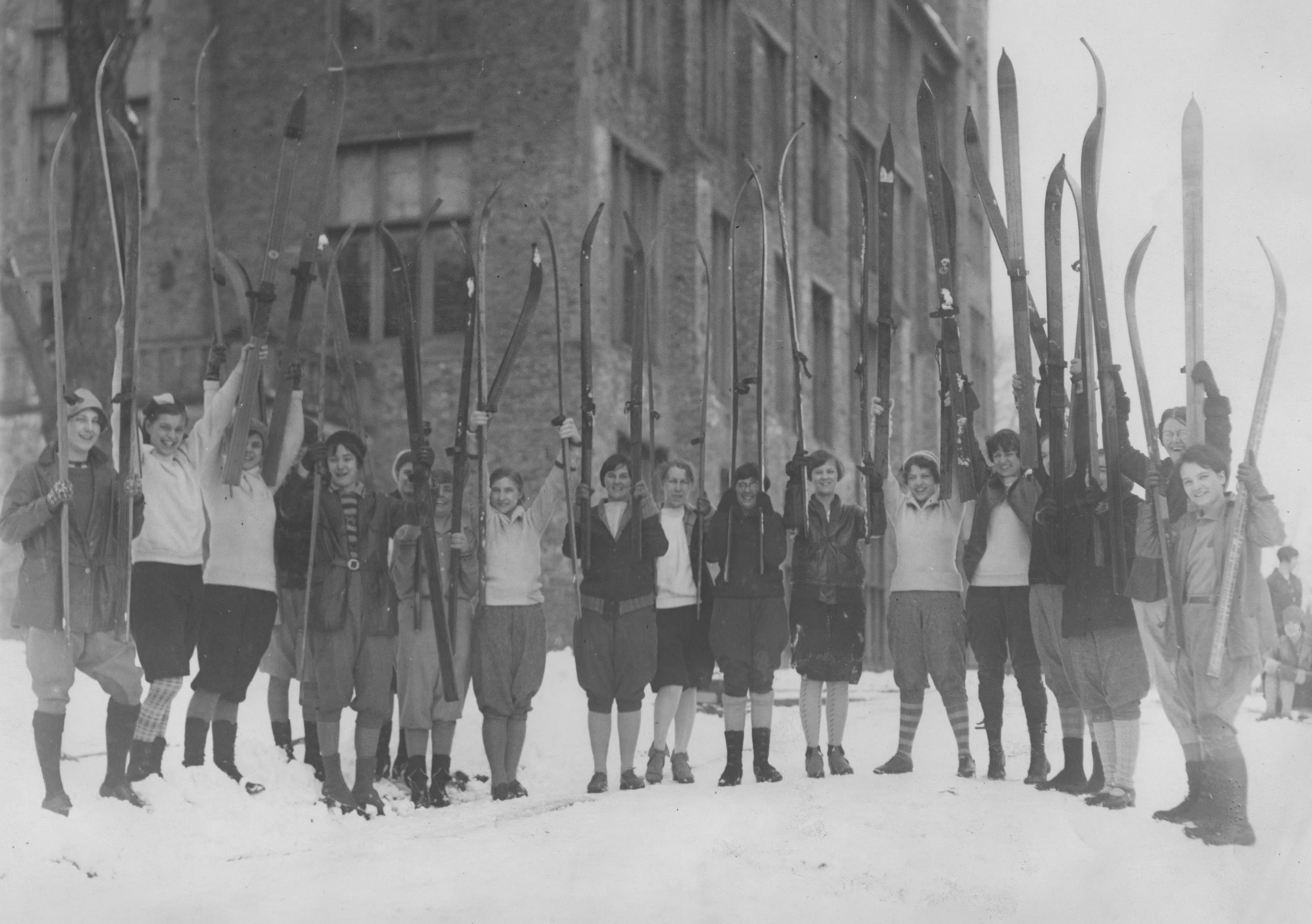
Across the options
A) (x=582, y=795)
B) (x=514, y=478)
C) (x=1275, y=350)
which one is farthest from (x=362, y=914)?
(x=1275, y=350)

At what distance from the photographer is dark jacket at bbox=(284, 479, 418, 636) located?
17.3 ft

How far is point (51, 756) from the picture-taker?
4434 mm

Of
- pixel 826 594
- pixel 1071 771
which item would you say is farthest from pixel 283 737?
pixel 1071 771

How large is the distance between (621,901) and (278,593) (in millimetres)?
1990

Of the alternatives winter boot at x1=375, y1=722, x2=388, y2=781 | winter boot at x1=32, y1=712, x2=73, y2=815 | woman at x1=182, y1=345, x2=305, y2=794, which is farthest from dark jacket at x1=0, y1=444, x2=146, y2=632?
winter boot at x1=375, y1=722, x2=388, y2=781

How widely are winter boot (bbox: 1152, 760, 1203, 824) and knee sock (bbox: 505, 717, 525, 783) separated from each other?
191 cm

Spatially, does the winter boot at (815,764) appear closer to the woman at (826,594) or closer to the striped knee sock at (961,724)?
the woman at (826,594)

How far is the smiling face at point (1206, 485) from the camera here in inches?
181

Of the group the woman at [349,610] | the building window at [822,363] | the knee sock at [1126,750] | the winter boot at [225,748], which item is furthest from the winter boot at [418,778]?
the building window at [822,363]

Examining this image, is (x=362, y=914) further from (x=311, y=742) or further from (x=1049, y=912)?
(x=1049, y=912)

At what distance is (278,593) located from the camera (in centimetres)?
554

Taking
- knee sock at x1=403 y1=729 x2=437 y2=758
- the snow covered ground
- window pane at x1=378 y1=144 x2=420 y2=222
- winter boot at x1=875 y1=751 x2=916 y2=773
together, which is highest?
window pane at x1=378 y1=144 x2=420 y2=222

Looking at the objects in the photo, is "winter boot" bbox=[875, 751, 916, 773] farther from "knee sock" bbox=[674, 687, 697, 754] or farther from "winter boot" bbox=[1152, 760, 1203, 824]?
"winter boot" bbox=[1152, 760, 1203, 824]

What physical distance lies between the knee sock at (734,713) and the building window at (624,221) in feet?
13.0
